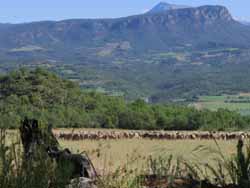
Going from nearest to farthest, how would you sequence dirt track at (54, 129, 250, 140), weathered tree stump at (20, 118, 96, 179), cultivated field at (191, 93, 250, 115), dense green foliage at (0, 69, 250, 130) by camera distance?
weathered tree stump at (20, 118, 96, 179)
dirt track at (54, 129, 250, 140)
dense green foliage at (0, 69, 250, 130)
cultivated field at (191, 93, 250, 115)

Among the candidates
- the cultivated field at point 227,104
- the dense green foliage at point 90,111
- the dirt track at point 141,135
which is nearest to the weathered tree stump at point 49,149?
the dirt track at point 141,135

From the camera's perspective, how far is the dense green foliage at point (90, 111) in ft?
131

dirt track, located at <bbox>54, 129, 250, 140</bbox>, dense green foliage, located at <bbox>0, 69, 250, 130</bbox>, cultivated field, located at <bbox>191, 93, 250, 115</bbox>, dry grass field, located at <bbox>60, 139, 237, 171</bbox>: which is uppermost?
cultivated field, located at <bbox>191, 93, 250, 115</bbox>

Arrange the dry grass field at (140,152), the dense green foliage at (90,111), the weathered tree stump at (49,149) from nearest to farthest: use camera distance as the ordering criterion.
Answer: the dry grass field at (140,152) → the weathered tree stump at (49,149) → the dense green foliage at (90,111)

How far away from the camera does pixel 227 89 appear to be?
577 ft

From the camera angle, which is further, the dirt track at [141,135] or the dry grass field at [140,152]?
the dirt track at [141,135]

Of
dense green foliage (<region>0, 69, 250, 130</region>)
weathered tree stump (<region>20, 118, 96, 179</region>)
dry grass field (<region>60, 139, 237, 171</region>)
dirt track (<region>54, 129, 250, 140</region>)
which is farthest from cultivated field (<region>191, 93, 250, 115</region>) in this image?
weathered tree stump (<region>20, 118, 96, 179</region>)

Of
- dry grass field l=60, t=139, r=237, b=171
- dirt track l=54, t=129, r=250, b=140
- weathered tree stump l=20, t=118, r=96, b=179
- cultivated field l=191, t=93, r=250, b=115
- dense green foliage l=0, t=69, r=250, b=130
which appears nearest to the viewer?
dry grass field l=60, t=139, r=237, b=171

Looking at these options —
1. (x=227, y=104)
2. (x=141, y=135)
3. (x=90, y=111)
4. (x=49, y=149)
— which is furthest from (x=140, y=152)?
(x=227, y=104)

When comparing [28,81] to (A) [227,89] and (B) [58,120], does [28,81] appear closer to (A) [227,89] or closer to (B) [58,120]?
(B) [58,120]

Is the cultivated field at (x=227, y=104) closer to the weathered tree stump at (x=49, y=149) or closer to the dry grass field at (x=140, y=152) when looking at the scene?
the dry grass field at (x=140, y=152)

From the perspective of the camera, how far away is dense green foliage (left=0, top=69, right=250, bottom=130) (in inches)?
1566

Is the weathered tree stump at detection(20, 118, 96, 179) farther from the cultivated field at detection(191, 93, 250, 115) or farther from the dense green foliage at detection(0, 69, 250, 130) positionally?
the cultivated field at detection(191, 93, 250, 115)

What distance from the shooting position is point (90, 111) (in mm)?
43406
